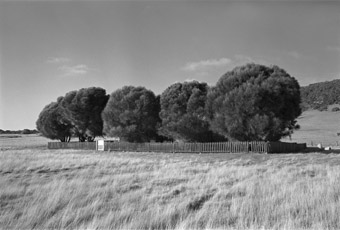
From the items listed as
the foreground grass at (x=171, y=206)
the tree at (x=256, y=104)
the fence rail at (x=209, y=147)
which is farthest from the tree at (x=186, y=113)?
the foreground grass at (x=171, y=206)

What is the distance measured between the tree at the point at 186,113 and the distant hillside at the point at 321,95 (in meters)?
95.3

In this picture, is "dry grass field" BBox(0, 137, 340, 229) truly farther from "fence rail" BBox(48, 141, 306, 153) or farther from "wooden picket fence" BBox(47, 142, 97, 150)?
"wooden picket fence" BBox(47, 142, 97, 150)

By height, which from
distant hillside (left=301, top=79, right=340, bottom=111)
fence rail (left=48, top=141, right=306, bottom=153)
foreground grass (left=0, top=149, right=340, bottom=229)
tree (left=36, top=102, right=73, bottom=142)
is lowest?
foreground grass (left=0, top=149, right=340, bottom=229)

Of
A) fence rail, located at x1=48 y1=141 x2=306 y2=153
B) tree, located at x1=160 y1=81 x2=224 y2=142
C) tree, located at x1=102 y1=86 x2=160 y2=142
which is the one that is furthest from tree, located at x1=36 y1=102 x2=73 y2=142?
tree, located at x1=160 y1=81 x2=224 y2=142

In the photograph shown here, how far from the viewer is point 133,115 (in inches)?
1865

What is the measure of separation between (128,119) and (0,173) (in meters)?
31.9

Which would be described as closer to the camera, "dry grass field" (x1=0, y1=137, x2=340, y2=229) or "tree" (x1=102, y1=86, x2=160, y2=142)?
"dry grass field" (x1=0, y1=137, x2=340, y2=229)

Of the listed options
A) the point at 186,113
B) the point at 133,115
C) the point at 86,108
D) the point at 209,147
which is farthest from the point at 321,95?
the point at 209,147

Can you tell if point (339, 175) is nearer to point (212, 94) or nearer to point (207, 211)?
point (207, 211)

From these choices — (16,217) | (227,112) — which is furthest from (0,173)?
(227,112)

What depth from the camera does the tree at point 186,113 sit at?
41.7 m

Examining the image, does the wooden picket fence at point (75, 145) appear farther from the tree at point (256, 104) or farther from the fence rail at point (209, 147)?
the tree at point (256, 104)

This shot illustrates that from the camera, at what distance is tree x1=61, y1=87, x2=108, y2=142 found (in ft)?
187

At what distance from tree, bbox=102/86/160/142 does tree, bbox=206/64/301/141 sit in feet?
38.6
